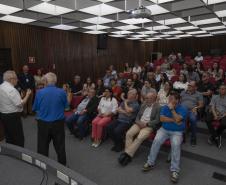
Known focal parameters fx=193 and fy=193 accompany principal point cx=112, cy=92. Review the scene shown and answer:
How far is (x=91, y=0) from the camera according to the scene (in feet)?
14.2

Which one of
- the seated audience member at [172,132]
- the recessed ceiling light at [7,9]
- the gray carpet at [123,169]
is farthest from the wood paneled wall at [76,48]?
the seated audience member at [172,132]

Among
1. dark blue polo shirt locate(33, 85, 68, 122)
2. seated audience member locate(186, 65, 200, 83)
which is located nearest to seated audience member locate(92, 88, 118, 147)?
dark blue polo shirt locate(33, 85, 68, 122)

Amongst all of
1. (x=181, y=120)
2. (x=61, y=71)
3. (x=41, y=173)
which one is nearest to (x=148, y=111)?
(x=181, y=120)

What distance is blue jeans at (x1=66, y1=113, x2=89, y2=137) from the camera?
12.5 ft

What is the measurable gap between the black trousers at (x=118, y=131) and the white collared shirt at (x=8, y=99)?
1.54m

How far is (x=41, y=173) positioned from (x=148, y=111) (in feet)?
7.84

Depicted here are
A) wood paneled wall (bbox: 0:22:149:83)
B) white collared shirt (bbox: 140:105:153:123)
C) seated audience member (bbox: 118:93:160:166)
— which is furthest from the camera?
wood paneled wall (bbox: 0:22:149:83)

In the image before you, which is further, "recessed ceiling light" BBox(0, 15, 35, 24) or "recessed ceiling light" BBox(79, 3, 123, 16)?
"recessed ceiling light" BBox(0, 15, 35, 24)

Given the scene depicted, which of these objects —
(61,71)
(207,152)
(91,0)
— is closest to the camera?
(207,152)

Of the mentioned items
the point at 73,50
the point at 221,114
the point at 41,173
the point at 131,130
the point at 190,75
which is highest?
the point at 73,50

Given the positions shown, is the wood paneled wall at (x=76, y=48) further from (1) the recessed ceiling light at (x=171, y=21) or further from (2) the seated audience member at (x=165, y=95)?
(2) the seated audience member at (x=165, y=95)

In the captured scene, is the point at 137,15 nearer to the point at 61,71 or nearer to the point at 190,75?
the point at 190,75

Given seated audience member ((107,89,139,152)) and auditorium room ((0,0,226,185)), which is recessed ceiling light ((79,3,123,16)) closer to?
auditorium room ((0,0,226,185))

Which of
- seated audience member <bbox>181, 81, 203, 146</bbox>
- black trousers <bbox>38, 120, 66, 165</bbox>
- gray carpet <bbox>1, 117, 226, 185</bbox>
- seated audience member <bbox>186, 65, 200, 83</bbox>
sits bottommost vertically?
gray carpet <bbox>1, 117, 226, 185</bbox>
